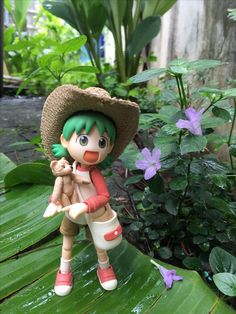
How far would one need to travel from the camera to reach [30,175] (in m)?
1.27

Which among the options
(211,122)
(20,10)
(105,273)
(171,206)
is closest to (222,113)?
(211,122)

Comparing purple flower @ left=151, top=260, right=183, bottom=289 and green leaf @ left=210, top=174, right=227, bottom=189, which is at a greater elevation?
green leaf @ left=210, top=174, right=227, bottom=189

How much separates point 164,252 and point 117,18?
5.79 ft

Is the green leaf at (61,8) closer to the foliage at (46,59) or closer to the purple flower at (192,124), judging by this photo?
the foliage at (46,59)

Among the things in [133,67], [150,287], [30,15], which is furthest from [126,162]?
[30,15]

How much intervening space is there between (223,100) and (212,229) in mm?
358

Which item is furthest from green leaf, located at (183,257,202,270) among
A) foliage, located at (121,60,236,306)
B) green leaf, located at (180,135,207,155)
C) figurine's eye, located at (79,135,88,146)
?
figurine's eye, located at (79,135,88,146)

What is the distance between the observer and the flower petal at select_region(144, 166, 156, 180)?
877 millimetres

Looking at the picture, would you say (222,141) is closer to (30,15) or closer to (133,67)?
(133,67)

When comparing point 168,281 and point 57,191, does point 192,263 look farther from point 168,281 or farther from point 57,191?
point 57,191

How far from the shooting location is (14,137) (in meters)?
2.10

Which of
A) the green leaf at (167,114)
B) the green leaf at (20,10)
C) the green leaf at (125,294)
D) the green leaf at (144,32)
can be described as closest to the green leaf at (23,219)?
the green leaf at (125,294)

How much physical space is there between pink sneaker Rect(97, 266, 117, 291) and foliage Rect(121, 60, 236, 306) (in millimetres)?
180

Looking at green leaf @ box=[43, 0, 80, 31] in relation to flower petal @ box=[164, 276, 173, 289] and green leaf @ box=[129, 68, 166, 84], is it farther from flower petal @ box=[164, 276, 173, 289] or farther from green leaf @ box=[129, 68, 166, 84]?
flower petal @ box=[164, 276, 173, 289]
